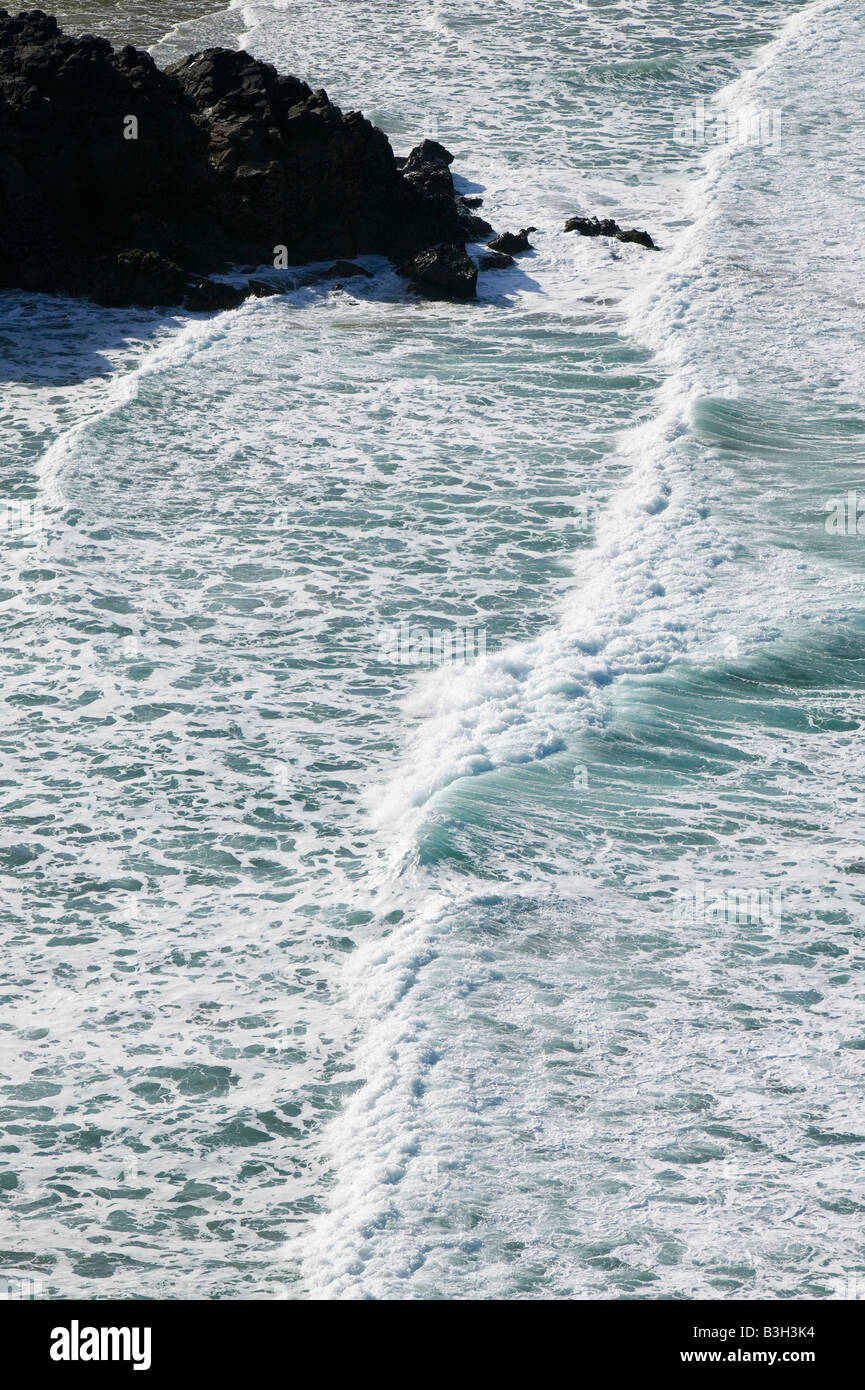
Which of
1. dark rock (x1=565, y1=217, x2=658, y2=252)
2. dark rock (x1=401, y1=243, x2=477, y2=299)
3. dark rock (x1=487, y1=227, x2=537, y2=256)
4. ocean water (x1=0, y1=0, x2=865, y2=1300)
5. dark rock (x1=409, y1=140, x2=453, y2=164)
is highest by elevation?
dark rock (x1=409, y1=140, x2=453, y2=164)

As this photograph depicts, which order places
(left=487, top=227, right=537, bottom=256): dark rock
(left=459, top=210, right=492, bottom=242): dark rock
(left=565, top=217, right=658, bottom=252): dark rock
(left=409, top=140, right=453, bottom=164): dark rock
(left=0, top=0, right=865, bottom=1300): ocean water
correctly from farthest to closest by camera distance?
(left=409, top=140, right=453, bottom=164): dark rock
(left=459, top=210, right=492, bottom=242): dark rock
(left=565, top=217, right=658, bottom=252): dark rock
(left=487, top=227, right=537, bottom=256): dark rock
(left=0, top=0, right=865, bottom=1300): ocean water

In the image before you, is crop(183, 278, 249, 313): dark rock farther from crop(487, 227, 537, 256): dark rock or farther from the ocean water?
crop(487, 227, 537, 256): dark rock

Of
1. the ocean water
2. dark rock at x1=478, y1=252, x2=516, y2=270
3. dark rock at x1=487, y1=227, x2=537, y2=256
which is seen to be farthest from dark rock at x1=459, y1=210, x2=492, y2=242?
the ocean water

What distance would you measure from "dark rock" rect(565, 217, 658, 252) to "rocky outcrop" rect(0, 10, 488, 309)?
1.67 m

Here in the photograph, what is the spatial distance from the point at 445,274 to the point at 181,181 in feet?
13.6

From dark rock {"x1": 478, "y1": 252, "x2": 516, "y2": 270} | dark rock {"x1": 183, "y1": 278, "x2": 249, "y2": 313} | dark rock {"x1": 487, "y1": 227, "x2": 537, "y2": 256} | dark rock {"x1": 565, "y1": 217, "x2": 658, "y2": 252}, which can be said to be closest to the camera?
dark rock {"x1": 183, "y1": 278, "x2": 249, "y2": 313}

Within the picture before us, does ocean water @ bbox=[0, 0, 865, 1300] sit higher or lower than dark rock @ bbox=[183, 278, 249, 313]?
lower

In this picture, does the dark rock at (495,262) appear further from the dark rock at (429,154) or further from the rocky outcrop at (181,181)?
the dark rock at (429,154)

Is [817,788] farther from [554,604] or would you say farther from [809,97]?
[809,97]

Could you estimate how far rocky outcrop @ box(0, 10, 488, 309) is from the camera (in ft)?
71.6

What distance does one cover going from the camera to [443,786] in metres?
12.1

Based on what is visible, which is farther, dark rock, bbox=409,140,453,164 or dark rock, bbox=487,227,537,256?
dark rock, bbox=409,140,453,164

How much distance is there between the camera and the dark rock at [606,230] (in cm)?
2344


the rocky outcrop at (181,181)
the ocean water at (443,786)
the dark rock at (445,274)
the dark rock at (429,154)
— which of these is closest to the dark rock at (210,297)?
the rocky outcrop at (181,181)
